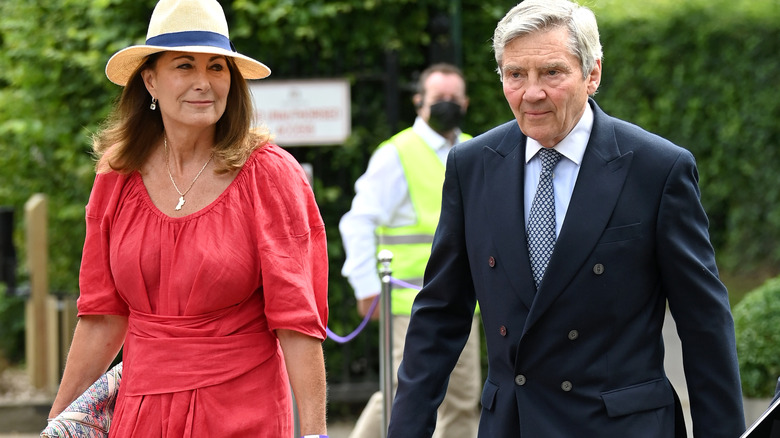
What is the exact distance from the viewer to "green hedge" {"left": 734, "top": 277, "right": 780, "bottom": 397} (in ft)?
20.8

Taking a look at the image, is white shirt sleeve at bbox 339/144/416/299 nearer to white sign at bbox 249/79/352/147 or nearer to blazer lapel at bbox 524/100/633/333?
white sign at bbox 249/79/352/147

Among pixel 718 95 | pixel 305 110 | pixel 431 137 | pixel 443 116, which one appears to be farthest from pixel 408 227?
pixel 718 95

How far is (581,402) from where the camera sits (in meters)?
2.97

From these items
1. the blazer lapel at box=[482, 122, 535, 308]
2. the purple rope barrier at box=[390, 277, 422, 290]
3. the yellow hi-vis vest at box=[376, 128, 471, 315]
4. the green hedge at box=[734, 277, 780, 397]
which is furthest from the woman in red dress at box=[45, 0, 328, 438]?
the green hedge at box=[734, 277, 780, 397]

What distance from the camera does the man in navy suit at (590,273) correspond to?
295 cm

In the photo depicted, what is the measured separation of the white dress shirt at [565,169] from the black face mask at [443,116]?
3231 mm

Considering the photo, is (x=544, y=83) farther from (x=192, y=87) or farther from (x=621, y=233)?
(x=192, y=87)

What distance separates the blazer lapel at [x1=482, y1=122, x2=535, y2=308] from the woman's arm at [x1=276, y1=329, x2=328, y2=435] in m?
0.68

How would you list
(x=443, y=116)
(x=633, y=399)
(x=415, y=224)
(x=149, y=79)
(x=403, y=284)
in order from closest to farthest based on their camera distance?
(x=633, y=399) < (x=149, y=79) < (x=403, y=284) < (x=415, y=224) < (x=443, y=116)

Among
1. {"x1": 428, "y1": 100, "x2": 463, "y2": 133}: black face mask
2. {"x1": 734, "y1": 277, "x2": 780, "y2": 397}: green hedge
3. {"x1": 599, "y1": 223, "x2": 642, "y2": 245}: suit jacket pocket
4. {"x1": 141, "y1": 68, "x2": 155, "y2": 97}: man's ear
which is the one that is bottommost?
{"x1": 734, "y1": 277, "x2": 780, "y2": 397}: green hedge

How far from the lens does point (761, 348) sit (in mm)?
6387

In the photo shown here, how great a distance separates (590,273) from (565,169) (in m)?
0.30

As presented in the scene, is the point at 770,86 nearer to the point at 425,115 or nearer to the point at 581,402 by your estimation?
the point at 425,115

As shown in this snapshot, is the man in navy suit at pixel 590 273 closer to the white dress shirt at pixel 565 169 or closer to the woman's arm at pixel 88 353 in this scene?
the white dress shirt at pixel 565 169
